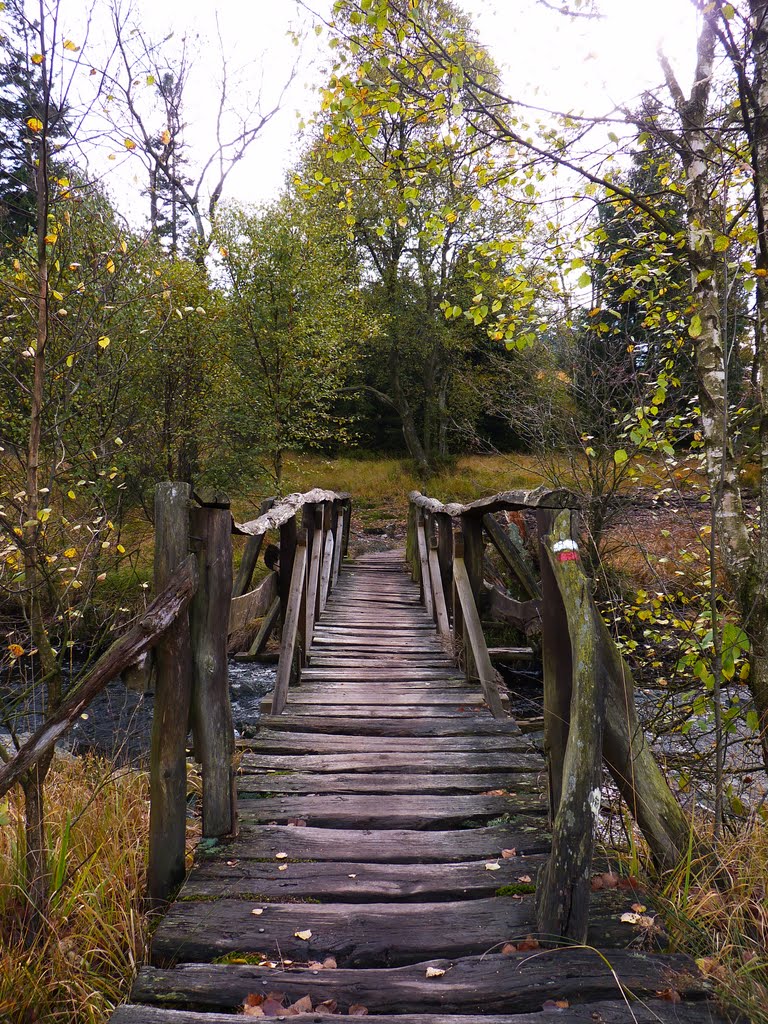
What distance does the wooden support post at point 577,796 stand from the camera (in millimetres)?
1959

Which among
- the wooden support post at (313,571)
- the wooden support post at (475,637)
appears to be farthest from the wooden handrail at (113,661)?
the wooden support post at (313,571)

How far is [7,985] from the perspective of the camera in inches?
78.3

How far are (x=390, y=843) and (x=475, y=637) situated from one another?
215cm

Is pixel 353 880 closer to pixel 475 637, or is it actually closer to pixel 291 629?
pixel 291 629

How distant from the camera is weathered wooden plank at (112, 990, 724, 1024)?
5.58 feet

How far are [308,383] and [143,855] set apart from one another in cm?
1170

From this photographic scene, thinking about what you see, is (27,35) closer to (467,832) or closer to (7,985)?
(7,985)

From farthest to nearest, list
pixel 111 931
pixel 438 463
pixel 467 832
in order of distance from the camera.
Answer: pixel 438 463 < pixel 467 832 < pixel 111 931

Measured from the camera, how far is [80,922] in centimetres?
225

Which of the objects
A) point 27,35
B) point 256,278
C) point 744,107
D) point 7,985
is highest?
point 256,278

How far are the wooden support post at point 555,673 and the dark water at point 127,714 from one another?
3868mm

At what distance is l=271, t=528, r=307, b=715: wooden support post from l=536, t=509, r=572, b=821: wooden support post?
6.99 feet

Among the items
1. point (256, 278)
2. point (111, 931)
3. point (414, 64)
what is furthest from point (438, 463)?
point (111, 931)

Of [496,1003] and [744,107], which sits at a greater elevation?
[744,107]
